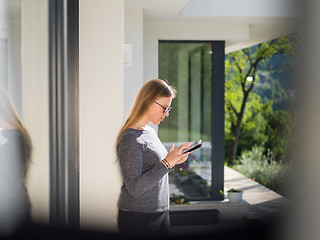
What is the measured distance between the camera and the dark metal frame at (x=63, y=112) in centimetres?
144

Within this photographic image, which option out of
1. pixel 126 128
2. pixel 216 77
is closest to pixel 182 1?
pixel 216 77

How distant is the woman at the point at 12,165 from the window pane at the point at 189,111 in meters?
3.47

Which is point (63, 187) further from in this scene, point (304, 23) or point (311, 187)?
point (304, 23)

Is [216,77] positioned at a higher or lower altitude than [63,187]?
higher

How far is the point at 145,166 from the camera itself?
5.75 feet

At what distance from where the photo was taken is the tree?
8512 mm

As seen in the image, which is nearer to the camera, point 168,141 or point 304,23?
point 304,23

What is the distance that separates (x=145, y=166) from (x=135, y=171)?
0.28ft

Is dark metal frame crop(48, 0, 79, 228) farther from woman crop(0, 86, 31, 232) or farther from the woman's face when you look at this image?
the woman's face

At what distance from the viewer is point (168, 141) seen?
4836 millimetres

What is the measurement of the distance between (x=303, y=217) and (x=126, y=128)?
0.79 m

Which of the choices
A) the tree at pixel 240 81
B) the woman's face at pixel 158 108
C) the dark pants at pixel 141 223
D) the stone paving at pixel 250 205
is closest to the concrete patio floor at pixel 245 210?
the stone paving at pixel 250 205

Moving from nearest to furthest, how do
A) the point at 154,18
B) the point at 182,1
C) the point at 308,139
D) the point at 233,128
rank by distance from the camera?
the point at 308,139 → the point at 182,1 → the point at 154,18 → the point at 233,128

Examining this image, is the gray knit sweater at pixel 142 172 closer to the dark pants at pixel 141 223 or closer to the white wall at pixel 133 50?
the dark pants at pixel 141 223
